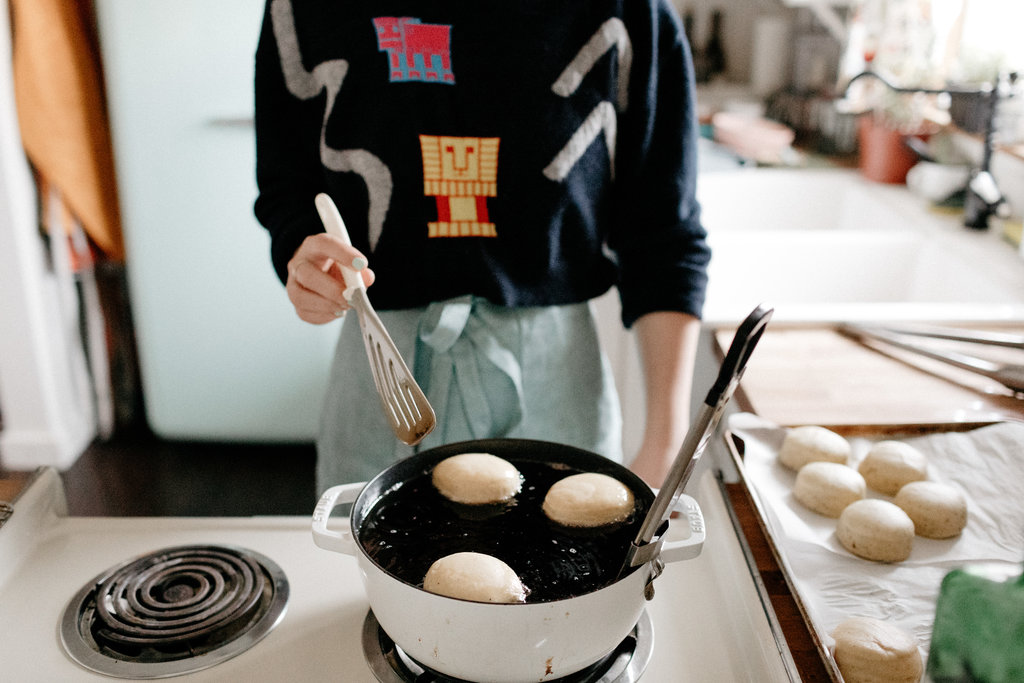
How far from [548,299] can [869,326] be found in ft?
1.87

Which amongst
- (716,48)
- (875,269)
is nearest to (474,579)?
(875,269)

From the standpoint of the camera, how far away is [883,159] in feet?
6.40

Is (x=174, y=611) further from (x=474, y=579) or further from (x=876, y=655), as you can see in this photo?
(x=876, y=655)

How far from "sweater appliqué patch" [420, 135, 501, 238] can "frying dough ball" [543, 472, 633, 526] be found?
0.35m

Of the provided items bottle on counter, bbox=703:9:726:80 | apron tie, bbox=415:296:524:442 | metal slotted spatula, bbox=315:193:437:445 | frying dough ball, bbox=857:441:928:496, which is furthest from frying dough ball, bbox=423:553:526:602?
bottle on counter, bbox=703:9:726:80

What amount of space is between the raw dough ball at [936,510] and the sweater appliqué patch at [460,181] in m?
0.49

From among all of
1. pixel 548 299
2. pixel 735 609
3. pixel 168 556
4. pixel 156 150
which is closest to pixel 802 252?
pixel 548 299

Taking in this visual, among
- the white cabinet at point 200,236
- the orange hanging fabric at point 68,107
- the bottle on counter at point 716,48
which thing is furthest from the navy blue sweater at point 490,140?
the bottle on counter at point 716,48

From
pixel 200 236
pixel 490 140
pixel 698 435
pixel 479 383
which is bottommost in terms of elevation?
pixel 200 236

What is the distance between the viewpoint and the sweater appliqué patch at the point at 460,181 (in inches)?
34.0

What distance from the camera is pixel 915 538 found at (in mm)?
768

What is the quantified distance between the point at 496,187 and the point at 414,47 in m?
0.16

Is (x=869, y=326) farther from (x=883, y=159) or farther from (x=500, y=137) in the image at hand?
(x=883, y=159)

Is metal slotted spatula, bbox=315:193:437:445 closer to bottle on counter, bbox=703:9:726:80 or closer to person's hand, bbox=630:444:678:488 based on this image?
person's hand, bbox=630:444:678:488
